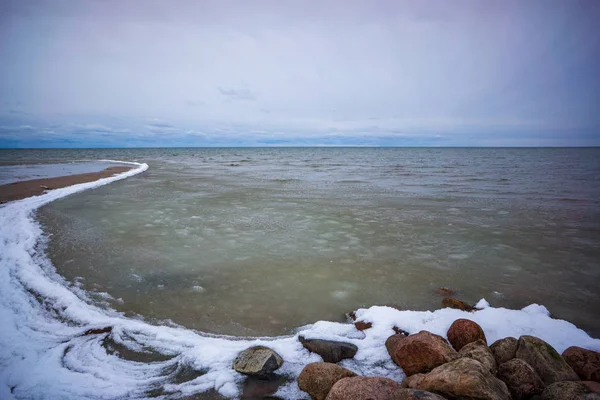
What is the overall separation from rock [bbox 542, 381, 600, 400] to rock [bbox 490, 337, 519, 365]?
0.47 m

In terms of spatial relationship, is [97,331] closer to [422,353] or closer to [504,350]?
[422,353]

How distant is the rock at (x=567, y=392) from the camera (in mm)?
2297

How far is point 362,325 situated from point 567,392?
197 centimetres

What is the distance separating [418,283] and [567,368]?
2.31 metres

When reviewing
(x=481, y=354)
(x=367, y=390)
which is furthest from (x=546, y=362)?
(x=367, y=390)

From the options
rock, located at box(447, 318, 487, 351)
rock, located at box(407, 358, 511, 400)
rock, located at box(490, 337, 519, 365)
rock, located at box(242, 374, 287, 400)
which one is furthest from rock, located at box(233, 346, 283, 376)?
rock, located at box(490, 337, 519, 365)

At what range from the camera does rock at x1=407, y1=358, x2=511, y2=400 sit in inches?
87.5

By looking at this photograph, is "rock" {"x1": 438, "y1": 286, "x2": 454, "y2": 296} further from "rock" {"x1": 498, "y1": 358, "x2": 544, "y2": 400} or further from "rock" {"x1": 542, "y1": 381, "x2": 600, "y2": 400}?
"rock" {"x1": 542, "y1": 381, "x2": 600, "y2": 400}

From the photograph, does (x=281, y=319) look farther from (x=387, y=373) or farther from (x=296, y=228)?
(x=296, y=228)

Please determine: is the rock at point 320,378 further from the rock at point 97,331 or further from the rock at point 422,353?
the rock at point 97,331

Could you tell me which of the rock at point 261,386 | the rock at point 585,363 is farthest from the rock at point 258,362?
the rock at point 585,363

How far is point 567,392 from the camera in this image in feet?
7.75

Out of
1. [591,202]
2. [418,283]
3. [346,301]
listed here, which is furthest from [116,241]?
[591,202]

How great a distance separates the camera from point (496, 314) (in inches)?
157
